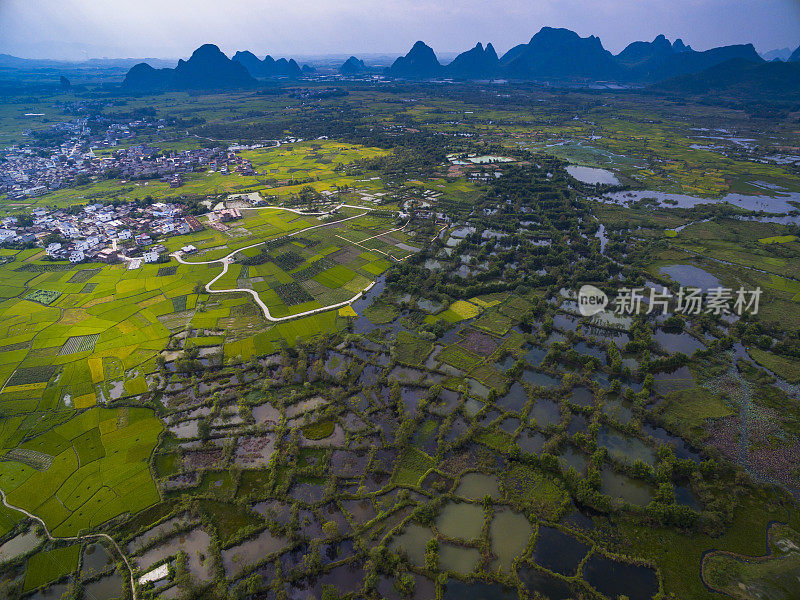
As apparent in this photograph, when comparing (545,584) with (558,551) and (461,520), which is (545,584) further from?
(461,520)

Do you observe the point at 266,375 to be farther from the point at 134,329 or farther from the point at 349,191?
the point at 349,191

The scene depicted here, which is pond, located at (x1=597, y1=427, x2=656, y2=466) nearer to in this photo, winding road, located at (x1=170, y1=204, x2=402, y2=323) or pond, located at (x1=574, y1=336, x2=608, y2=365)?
pond, located at (x1=574, y1=336, x2=608, y2=365)

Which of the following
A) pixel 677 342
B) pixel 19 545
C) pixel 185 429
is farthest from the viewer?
pixel 677 342

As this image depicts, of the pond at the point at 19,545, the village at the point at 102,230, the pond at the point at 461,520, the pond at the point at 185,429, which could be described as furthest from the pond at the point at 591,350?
the village at the point at 102,230

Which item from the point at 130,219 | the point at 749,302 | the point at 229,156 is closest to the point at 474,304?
the point at 749,302

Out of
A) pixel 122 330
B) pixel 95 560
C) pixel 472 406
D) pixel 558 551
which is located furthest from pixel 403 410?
pixel 122 330
